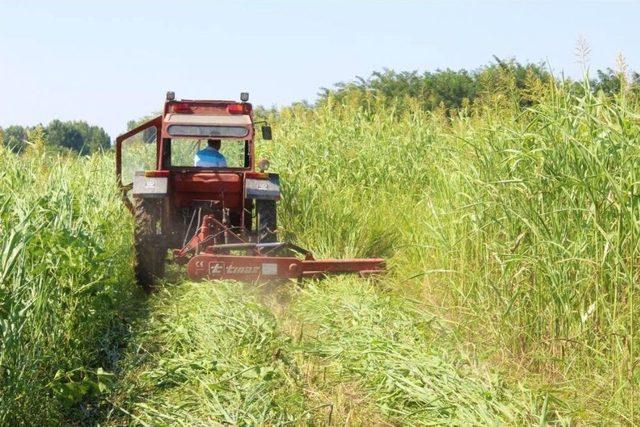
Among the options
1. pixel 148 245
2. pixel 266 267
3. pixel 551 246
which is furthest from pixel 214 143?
pixel 551 246

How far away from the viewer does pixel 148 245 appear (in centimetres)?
990

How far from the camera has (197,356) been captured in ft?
20.8

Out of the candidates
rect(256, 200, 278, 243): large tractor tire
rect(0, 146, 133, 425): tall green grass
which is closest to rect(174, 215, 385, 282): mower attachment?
rect(256, 200, 278, 243): large tractor tire

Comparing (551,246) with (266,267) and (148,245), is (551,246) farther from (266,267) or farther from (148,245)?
(148,245)

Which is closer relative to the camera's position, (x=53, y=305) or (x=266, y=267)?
(x=53, y=305)

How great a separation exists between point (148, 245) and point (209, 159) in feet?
3.82

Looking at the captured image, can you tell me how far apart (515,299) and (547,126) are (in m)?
1.05

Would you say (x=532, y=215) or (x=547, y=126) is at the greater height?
(x=547, y=126)

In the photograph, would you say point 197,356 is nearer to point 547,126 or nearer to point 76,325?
point 76,325

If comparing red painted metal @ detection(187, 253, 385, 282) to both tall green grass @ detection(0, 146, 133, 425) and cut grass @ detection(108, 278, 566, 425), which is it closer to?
tall green grass @ detection(0, 146, 133, 425)

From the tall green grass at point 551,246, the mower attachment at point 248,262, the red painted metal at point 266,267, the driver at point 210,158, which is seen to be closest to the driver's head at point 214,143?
the driver at point 210,158

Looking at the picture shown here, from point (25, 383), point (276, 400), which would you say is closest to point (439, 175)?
point (276, 400)

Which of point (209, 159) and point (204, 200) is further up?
point (209, 159)

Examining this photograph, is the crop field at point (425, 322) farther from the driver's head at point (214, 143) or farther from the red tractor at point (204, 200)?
the driver's head at point (214, 143)
